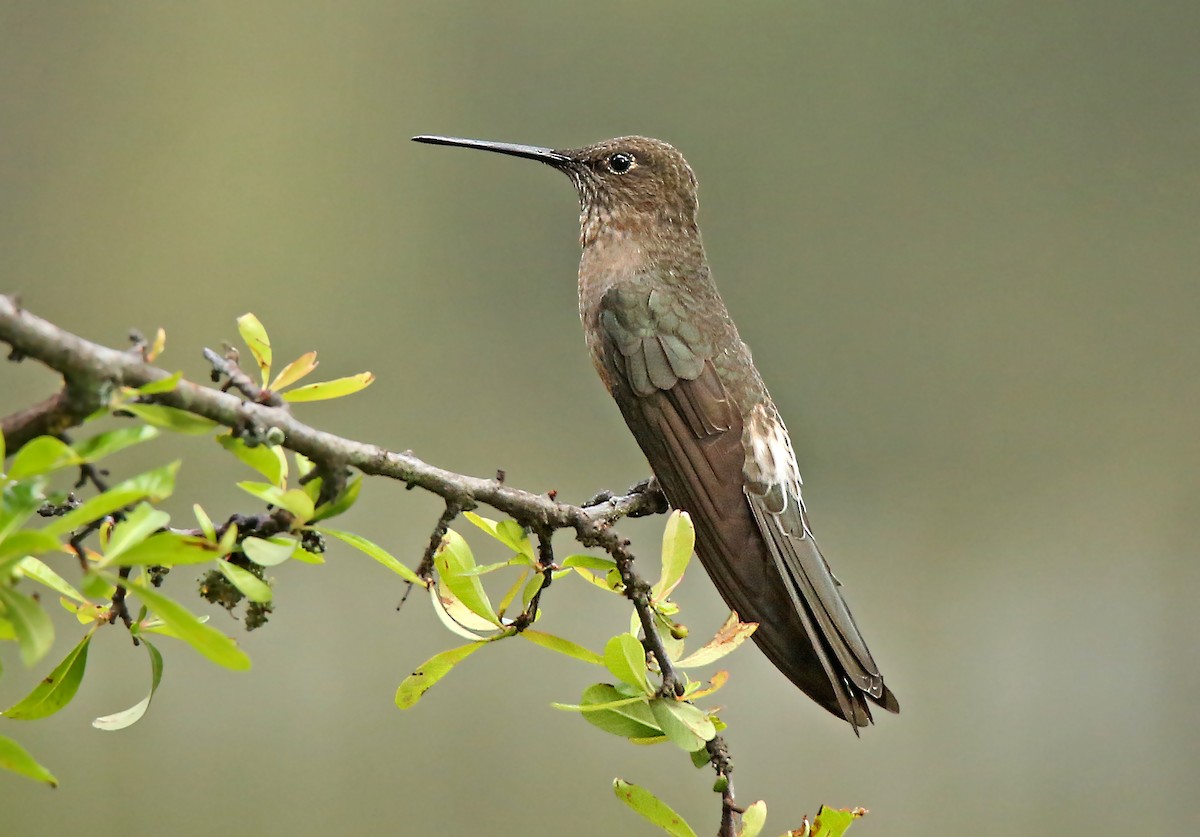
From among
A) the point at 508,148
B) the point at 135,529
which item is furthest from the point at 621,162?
the point at 135,529

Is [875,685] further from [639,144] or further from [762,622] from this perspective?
[639,144]

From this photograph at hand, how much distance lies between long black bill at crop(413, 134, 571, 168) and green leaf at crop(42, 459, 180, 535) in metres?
0.73

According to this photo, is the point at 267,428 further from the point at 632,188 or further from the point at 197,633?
the point at 632,188

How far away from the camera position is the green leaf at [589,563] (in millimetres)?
559

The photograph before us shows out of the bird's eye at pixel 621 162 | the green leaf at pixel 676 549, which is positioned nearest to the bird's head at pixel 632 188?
the bird's eye at pixel 621 162

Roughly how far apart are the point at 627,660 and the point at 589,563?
6 cm

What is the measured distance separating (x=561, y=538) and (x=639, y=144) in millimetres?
1453

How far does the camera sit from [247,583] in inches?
16.1

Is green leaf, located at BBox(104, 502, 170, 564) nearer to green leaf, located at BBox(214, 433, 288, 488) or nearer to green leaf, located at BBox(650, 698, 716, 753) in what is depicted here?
green leaf, located at BBox(214, 433, 288, 488)

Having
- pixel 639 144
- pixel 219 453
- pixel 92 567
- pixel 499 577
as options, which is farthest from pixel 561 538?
pixel 92 567

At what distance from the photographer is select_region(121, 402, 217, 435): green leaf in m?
0.36

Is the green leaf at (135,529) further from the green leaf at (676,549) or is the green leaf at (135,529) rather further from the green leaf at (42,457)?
the green leaf at (676,549)

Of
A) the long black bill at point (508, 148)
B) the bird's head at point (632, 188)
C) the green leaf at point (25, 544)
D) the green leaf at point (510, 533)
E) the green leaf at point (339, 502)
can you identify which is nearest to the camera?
the green leaf at point (25, 544)

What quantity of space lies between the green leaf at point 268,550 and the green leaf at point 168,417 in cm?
5
